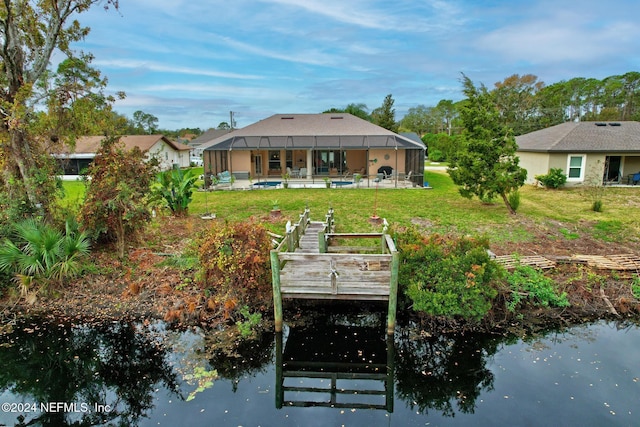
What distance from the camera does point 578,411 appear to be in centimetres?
519

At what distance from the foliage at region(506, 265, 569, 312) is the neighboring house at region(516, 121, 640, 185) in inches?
597

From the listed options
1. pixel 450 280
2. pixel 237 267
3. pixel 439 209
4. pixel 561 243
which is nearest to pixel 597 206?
pixel 561 243

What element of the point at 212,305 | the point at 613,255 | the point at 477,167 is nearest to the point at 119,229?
the point at 212,305

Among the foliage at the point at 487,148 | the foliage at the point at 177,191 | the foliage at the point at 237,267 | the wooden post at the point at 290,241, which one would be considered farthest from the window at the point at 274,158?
the wooden post at the point at 290,241

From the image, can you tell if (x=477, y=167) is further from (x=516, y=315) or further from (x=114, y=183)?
(x=114, y=183)

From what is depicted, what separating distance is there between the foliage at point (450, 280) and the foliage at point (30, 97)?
8.66m

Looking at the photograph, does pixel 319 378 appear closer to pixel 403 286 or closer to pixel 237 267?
pixel 403 286

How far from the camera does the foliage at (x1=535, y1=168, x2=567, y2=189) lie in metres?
20.1

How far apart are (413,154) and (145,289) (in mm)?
18465

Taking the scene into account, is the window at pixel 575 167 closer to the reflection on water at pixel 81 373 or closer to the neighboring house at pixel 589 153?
the neighboring house at pixel 589 153

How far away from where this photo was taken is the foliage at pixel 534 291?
7.67 m

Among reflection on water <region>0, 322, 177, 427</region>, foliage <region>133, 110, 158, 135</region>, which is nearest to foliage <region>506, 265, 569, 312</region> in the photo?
reflection on water <region>0, 322, 177, 427</region>

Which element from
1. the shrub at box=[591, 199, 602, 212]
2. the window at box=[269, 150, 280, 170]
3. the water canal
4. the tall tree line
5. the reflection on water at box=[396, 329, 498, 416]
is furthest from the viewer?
the tall tree line

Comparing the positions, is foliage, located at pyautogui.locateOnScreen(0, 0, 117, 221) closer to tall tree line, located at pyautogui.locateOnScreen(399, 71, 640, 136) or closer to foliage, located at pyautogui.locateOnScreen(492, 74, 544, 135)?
tall tree line, located at pyautogui.locateOnScreen(399, 71, 640, 136)
